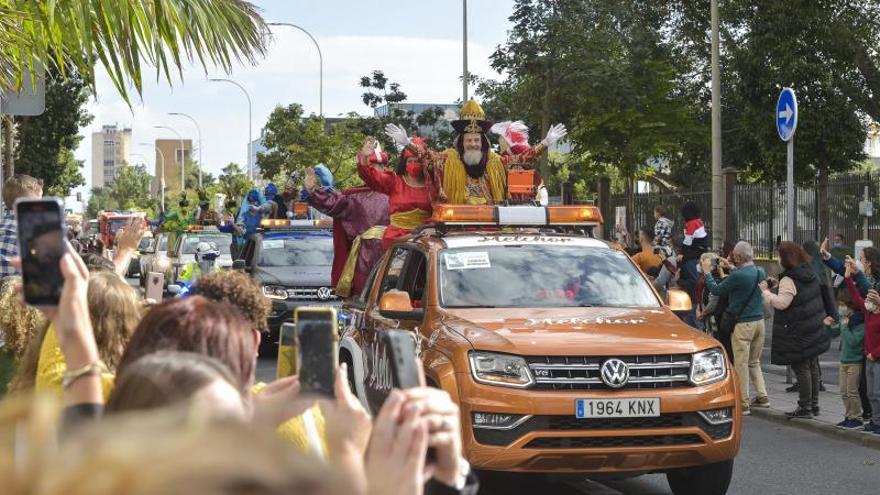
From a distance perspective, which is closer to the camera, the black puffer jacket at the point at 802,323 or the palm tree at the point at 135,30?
the palm tree at the point at 135,30

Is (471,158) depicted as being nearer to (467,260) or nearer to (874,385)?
(467,260)

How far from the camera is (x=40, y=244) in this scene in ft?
8.30

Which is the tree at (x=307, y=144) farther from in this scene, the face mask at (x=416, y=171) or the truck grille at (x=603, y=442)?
the truck grille at (x=603, y=442)

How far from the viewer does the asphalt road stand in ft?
28.6

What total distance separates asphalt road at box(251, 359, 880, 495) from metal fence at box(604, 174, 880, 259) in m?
13.7

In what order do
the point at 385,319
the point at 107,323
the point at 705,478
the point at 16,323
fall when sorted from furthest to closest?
the point at 385,319
the point at 705,478
the point at 16,323
the point at 107,323

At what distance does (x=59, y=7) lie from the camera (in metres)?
6.05

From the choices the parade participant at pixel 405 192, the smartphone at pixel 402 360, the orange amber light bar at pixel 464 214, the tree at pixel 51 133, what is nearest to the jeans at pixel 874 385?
the orange amber light bar at pixel 464 214

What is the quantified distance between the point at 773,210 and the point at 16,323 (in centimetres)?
2224

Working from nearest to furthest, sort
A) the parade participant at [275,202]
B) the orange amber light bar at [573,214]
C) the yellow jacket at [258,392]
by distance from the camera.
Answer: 1. the yellow jacket at [258,392]
2. the orange amber light bar at [573,214]
3. the parade participant at [275,202]

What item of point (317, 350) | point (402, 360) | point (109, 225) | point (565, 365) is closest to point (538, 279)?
point (565, 365)

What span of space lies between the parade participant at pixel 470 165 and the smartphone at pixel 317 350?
28.9 feet

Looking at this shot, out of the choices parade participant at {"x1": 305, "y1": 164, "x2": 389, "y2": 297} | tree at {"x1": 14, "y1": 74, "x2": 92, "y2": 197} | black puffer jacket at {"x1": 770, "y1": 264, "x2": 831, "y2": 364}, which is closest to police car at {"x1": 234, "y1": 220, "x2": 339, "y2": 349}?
parade participant at {"x1": 305, "y1": 164, "x2": 389, "y2": 297}

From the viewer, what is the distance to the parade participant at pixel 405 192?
11797mm
